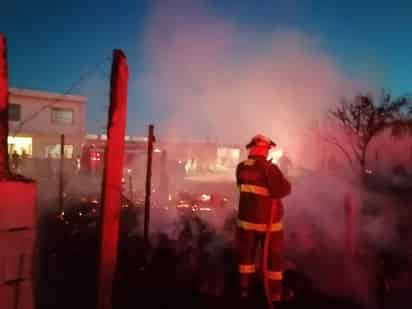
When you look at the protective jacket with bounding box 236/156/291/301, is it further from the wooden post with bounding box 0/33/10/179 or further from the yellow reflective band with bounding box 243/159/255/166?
the wooden post with bounding box 0/33/10/179

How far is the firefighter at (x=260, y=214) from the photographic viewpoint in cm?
438

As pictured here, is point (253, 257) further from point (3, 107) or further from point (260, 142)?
point (3, 107)

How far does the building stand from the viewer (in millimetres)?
26203

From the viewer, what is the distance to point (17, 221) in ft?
9.82

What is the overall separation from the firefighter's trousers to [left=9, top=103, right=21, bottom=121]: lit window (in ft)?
81.2

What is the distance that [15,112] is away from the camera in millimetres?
26141

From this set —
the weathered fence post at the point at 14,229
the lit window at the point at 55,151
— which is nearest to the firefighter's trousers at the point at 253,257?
the weathered fence post at the point at 14,229

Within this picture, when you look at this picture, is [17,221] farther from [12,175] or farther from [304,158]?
[304,158]

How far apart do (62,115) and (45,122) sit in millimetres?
1210

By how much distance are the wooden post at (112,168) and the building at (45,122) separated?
2337 centimetres

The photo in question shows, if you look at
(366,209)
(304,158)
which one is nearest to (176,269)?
(366,209)

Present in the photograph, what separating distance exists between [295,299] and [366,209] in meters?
4.89

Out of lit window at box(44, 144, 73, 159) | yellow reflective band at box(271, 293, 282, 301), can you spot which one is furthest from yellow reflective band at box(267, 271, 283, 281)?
lit window at box(44, 144, 73, 159)

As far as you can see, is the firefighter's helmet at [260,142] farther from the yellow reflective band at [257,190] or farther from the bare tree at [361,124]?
the bare tree at [361,124]
